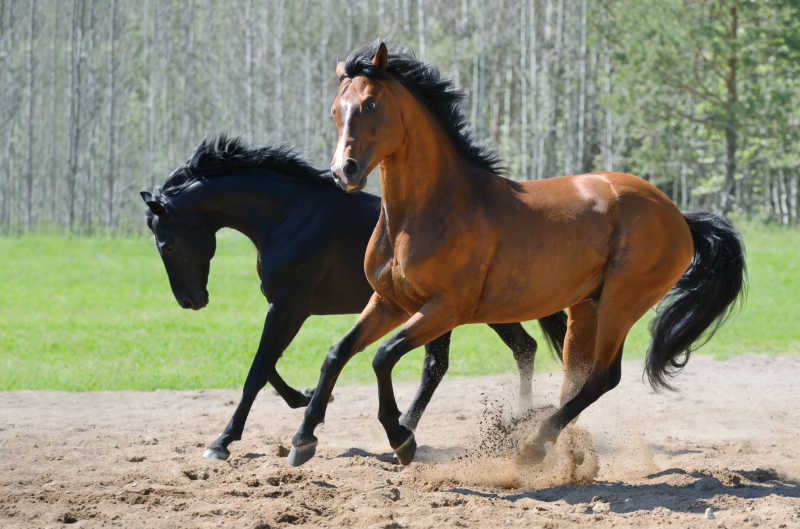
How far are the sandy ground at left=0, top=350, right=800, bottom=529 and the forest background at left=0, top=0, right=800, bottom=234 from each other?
794 inches

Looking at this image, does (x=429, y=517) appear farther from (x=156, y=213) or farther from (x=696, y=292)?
(x=156, y=213)

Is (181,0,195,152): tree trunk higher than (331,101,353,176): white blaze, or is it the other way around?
(181,0,195,152): tree trunk

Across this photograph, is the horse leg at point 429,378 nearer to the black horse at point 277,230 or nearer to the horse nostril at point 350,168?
the black horse at point 277,230

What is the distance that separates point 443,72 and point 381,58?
101 ft

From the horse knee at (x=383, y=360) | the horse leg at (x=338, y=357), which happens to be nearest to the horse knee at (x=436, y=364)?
the horse leg at (x=338, y=357)

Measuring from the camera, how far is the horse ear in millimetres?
4750

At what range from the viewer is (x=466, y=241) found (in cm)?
486

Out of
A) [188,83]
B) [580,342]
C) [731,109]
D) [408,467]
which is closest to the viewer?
[408,467]

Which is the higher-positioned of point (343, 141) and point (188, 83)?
point (188, 83)

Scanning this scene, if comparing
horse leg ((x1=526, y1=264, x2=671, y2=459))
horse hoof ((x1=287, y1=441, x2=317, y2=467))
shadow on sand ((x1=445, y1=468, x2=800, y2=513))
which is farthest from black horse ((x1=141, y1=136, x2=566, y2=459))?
shadow on sand ((x1=445, y1=468, x2=800, y2=513))

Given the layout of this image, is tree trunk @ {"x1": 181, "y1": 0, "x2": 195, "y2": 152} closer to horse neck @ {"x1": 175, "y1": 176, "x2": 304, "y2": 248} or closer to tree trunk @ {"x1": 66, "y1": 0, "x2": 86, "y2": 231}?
tree trunk @ {"x1": 66, "y1": 0, "x2": 86, "y2": 231}

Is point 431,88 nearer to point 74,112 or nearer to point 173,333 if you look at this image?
point 173,333

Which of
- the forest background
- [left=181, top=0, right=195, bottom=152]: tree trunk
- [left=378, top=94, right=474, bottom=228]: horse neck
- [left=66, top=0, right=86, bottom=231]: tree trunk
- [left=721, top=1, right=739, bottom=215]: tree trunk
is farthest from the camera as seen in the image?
[left=181, top=0, right=195, bottom=152]: tree trunk

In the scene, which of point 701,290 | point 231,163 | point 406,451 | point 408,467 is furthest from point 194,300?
point 701,290
